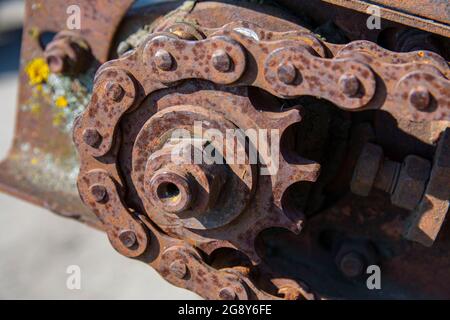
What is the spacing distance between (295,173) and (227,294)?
32 centimetres

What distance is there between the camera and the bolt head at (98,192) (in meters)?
1.48

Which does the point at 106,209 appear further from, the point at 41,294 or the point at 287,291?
the point at 41,294

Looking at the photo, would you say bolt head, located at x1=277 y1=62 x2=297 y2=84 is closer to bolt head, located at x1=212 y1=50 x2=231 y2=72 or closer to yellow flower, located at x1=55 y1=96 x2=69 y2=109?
bolt head, located at x1=212 y1=50 x2=231 y2=72

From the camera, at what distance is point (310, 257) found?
69.2 inches

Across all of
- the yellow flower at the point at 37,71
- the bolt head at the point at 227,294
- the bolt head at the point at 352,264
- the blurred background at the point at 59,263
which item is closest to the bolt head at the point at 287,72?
the bolt head at the point at 227,294

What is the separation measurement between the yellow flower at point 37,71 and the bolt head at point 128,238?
2.03 feet

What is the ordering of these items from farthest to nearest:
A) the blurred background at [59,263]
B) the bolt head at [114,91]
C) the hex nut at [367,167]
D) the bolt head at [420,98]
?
1. the blurred background at [59,263]
2. the hex nut at [367,167]
3. the bolt head at [114,91]
4. the bolt head at [420,98]

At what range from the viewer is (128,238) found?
1.50m

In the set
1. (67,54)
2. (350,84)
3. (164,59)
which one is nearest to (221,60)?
(164,59)

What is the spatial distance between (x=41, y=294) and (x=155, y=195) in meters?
1.52

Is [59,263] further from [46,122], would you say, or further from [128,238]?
[128,238]

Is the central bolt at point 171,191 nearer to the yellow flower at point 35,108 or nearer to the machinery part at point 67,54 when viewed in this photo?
the machinery part at point 67,54
